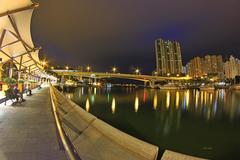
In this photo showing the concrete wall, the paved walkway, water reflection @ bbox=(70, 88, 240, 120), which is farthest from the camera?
water reflection @ bbox=(70, 88, 240, 120)

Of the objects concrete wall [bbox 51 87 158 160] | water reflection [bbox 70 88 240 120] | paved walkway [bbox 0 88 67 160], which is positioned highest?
paved walkway [bbox 0 88 67 160]

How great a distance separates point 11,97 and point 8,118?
6176 mm

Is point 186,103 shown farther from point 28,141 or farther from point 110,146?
point 28,141

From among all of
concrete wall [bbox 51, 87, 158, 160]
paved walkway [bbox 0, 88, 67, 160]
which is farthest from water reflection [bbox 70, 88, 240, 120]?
paved walkway [bbox 0, 88, 67, 160]

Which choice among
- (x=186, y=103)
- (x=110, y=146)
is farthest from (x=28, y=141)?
(x=186, y=103)

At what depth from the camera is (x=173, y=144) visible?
1366 centimetres

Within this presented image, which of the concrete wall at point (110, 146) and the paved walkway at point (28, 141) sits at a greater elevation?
the paved walkway at point (28, 141)

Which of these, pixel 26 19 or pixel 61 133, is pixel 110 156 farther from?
pixel 26 19

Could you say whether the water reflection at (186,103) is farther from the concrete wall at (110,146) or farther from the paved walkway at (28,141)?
the paved walkway at (28,141)

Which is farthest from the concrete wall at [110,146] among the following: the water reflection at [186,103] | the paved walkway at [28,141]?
the water reflection at [186,103]

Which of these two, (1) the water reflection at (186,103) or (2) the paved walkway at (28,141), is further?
(1) the water reflection at (186,103)

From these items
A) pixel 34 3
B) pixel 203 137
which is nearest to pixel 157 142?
pixel 203 137

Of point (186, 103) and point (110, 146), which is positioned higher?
point (110, 146)

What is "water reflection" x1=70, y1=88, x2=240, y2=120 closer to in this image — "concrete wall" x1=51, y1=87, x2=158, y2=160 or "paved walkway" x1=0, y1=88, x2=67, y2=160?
"concrete wall" x1=51, y1=87, x2=158, y2=160
